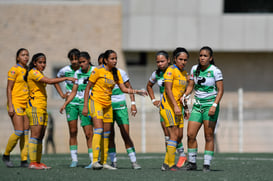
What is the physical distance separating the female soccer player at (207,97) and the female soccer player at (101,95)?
94cm

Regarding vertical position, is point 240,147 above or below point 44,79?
below

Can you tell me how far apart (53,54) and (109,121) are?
52.6 ft

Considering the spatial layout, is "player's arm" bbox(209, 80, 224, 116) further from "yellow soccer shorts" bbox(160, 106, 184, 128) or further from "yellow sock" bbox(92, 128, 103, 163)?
"yellow sock" bbox(92, 128, 103, 163)

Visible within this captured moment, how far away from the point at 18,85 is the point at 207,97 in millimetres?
3424

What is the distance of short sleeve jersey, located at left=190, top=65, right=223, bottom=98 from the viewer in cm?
869

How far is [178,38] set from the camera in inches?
970

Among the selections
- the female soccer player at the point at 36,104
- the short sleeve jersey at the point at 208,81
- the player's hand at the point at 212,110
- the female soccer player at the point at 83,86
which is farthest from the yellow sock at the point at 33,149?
the player's hand at the point at 212,110

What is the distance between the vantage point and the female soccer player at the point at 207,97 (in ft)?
28.5

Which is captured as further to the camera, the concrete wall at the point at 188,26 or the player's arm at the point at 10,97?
the concrete wall at the point at 188,26

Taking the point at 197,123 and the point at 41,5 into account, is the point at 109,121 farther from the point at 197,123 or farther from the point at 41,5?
the point at 41,5

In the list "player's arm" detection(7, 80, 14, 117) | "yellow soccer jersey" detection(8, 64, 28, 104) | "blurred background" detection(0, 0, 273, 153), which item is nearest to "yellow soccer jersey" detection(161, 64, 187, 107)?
"yellow soccer jersey" detection(8, 64, 28, 104)

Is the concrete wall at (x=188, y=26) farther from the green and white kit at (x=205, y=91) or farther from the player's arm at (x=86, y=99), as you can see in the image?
the green and white kit at (x=205, y=91)

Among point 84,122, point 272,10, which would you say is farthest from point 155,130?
point 272,10

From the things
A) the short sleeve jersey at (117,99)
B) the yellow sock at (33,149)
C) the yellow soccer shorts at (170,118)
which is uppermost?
the short sleeve jersey at (117,99)
